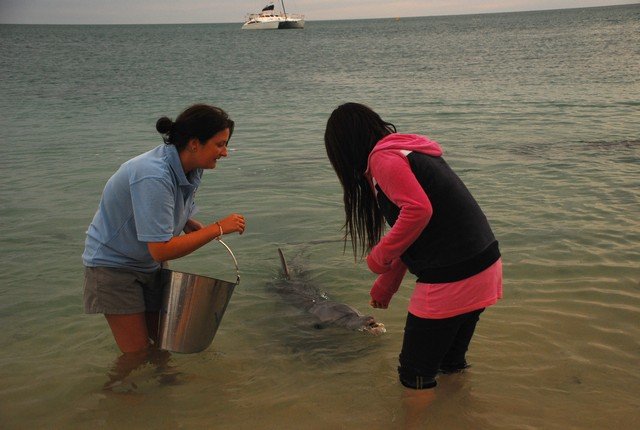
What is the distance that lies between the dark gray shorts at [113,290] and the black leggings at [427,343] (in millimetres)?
1416

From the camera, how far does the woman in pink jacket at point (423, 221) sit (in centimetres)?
257

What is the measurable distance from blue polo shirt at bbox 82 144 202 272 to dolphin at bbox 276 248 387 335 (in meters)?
1.52

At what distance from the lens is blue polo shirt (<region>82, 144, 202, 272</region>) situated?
2.99 meters

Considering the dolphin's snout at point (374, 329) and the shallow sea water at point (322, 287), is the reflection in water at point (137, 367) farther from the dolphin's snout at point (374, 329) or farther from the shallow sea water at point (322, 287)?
the dolphin's snout at point (374, 329)

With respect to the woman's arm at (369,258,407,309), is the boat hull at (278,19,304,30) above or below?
above

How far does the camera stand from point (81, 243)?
6520mm

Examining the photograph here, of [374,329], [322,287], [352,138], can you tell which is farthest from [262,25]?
[352,138]

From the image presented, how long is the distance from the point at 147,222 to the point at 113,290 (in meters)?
0.55

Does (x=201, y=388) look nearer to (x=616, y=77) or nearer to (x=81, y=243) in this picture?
(x=81, y=243)

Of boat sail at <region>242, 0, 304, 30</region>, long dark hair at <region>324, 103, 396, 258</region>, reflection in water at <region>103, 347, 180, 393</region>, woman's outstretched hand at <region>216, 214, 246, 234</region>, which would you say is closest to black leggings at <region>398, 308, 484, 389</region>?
long dark hair at <region>324, 103, 396, 258</region>

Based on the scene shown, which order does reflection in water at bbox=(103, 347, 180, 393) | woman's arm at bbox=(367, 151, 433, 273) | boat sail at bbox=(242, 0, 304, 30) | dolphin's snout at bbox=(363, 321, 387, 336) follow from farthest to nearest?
boat sail at bbox=(242, 0, 304, 30) → dolphin's snout at bbox=(363, 321, 387, 336) → reflection in water at bbox=(103, 347, 180, 393) → woman's arm at bbox=(367, 151, 433, 273)

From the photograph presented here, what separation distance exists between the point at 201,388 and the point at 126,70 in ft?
98.7

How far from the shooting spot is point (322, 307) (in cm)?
473

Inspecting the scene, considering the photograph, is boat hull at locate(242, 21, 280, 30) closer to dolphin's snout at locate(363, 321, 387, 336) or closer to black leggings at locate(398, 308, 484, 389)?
dolphin's snout at locate(363, 321, 387, 336)
